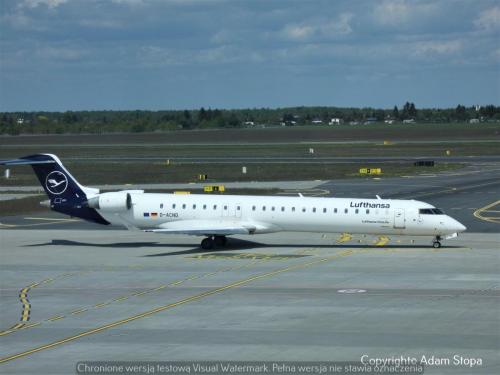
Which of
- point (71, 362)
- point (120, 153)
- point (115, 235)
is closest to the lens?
point (71, 362)

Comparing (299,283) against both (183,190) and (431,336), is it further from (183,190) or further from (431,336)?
(183,190)

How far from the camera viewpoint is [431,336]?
1111 inches

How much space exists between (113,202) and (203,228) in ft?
15.8

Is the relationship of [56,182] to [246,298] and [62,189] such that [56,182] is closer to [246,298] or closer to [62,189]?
[62,189]

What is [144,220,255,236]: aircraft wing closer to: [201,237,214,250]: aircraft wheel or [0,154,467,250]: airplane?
[0,154,467,250]: airplane

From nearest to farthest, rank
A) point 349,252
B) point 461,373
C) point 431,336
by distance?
point 461,373 < point 431,336 < point 349,252

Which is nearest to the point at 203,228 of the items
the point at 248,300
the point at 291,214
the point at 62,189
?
the point at 291,214

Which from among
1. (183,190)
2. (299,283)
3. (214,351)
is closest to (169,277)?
(299,283)

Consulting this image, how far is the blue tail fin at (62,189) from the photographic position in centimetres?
4984

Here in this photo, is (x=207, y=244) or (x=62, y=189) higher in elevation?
(x=62, y=189)

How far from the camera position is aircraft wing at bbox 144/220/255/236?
4706cm

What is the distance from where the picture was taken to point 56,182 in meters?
50.5

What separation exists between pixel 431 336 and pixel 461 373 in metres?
4.27

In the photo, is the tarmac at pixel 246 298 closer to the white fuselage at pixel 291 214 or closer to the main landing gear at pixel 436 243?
the main landing gear at pixel 436 243
